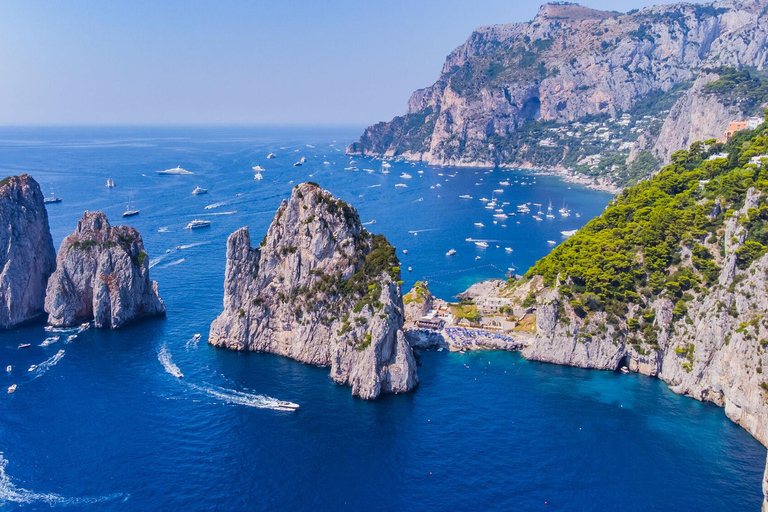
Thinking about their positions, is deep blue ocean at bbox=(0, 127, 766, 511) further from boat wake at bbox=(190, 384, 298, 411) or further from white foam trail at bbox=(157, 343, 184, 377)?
white foam trail at bbox=(157, 343, 184, 377)

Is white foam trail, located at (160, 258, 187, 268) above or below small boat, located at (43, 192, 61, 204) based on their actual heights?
below

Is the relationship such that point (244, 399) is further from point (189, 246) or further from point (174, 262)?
point (189, 246)

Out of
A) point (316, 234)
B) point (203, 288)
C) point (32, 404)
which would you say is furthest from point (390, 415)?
point (203, 288)

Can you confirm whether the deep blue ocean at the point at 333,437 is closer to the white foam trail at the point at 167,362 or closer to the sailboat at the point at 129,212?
the white foam trail at the point at 167,362

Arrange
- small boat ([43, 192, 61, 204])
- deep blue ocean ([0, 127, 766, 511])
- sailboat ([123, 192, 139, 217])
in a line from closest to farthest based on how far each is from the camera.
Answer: deep blue ocean ([0, 127, 766, 511])
sailboat ([123, 192, 139, 217])
small boat ([43, 192, 61, 204])

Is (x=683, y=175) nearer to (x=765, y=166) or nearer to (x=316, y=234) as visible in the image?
(x=765, y=166)

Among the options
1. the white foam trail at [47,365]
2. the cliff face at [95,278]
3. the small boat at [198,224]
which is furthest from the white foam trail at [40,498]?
the small boat at [198,224]

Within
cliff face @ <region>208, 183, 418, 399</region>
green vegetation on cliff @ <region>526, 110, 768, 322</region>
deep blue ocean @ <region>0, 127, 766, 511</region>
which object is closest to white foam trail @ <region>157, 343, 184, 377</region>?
deep blue ocean @ <region>0, 127, 766, 511</region>
